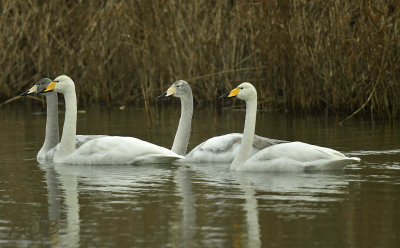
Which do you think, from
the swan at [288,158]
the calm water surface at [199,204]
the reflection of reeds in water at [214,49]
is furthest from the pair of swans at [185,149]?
the reflection of reeds in water at [214,49]

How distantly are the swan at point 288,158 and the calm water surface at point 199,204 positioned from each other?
12 cm

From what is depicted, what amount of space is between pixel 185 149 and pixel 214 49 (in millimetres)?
7101

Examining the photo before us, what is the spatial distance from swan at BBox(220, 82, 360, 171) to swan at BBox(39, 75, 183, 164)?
81 cm

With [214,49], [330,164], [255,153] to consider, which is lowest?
[330,164]

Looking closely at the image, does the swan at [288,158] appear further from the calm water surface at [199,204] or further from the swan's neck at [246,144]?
the calm water surface at [199,204]

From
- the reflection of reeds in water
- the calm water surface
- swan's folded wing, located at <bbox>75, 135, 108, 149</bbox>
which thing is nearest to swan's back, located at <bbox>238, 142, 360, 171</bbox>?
the calm water surface

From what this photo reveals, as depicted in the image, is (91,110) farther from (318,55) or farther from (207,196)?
(207,196)

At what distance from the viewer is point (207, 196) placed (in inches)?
332

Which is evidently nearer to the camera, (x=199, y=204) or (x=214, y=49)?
(x=199, y=204)

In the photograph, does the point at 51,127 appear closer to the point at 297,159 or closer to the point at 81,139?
the point at 81,139

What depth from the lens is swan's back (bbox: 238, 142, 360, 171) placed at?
976 cm

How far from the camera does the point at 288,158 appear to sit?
9875mm

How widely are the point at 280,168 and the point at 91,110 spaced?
977cm

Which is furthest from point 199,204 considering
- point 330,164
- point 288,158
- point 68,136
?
point 68,136
